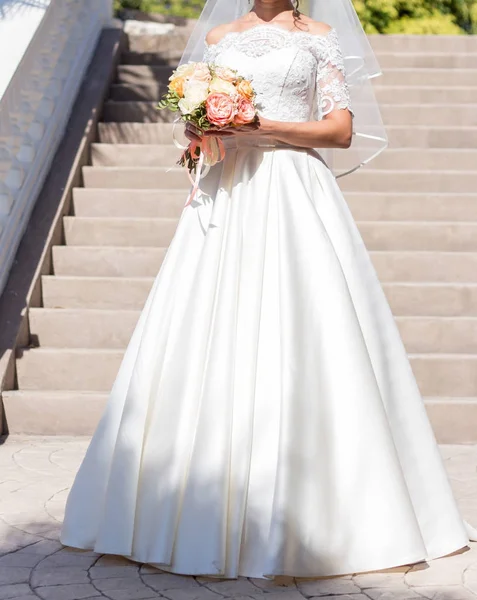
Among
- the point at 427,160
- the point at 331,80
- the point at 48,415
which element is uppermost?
the point at 331,80

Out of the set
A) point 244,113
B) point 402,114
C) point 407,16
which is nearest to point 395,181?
point 402,114

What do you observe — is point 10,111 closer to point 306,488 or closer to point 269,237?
point 269,237

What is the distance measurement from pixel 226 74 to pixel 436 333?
3.07 m

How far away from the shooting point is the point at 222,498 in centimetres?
347

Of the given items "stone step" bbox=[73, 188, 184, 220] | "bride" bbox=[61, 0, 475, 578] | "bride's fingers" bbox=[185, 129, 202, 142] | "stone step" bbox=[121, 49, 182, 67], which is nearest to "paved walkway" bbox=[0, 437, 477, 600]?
"bride" bbox=[61, 0, 475, 578]

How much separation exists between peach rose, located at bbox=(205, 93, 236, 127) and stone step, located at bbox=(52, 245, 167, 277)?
322 cm

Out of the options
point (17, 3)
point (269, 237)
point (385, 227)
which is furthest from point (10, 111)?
point (269, 237)

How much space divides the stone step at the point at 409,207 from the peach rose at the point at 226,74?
3699 mm

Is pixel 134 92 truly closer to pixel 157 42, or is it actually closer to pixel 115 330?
pixel 157 42

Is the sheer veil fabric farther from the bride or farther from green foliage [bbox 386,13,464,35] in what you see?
green foliage [bbox 386,13,464,35]

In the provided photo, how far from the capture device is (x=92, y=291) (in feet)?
21.6

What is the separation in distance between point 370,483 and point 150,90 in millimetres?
6339

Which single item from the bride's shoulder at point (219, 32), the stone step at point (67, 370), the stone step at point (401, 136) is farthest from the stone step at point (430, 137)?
the bride's shoulder at point (219, 32)

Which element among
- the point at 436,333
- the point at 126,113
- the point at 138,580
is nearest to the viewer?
the point at 138,580
